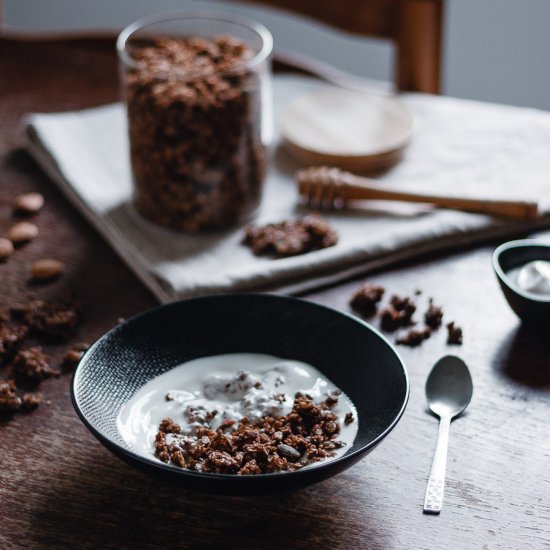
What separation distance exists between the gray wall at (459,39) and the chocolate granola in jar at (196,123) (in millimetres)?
1358

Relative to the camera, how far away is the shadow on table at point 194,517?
0.82 meters

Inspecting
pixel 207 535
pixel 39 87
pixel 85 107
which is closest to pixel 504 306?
pixel 207 535

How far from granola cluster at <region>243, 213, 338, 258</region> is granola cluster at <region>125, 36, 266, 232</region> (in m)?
0.05

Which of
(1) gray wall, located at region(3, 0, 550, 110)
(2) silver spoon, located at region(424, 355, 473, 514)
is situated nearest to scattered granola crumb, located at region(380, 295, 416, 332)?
(2) silver spoon, located at region(424, 355, 473, 514)

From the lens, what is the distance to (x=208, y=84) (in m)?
1.22

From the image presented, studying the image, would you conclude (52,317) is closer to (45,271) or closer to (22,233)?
(45,271)

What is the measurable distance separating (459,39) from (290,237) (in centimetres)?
Result: 172

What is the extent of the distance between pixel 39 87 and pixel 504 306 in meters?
1.01

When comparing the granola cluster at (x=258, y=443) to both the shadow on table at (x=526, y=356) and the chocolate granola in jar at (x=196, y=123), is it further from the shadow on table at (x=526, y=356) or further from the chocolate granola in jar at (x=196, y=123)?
the chocolate granola in jar at (x=196, y=123)

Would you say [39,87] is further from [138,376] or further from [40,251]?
[138,376]

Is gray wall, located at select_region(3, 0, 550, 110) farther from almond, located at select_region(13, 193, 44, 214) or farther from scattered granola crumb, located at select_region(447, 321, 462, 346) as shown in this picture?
scattered granola crumb, located at select_region(447, 321, 462, 346)

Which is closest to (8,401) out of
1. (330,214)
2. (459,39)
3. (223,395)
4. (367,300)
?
(223,395)

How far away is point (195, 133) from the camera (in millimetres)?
1210

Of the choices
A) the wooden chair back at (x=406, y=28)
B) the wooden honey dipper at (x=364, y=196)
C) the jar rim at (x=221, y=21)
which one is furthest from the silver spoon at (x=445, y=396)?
the wooden chair back at (x=406, y=28)
